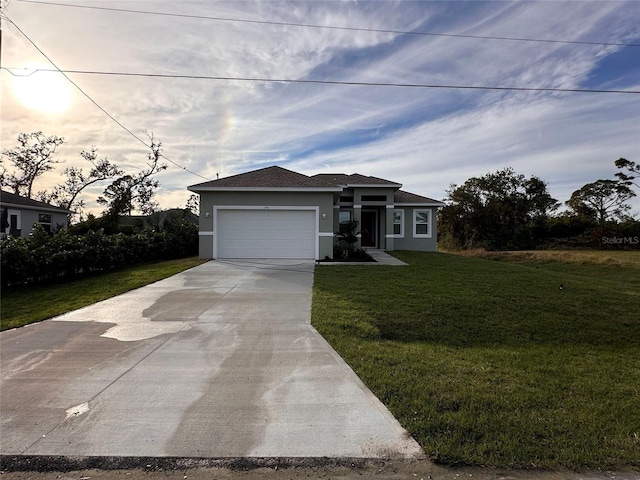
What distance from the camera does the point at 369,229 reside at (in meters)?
22.5

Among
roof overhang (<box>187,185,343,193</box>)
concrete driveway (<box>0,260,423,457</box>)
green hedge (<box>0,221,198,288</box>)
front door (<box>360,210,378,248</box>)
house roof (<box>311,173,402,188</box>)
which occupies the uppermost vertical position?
house roof (<box>311,173,402,188</box>)

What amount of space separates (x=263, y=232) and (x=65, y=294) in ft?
24.3

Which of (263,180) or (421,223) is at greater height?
(263,180)

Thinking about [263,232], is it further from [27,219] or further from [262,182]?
[27,219]

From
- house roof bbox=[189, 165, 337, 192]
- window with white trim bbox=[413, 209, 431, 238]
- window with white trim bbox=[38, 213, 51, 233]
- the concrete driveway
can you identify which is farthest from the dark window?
window with white trim bbox=[38, 213, 51, 233]

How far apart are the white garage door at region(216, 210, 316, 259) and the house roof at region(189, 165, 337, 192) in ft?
3.38

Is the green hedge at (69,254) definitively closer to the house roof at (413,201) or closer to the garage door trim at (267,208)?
the garage door trim at (267,208)

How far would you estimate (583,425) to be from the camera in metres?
3.25

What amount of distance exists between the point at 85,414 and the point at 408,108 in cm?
1278

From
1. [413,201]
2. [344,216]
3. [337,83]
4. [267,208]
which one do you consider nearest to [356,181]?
[344,216]

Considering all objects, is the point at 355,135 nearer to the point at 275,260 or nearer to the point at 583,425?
the point at 275,260

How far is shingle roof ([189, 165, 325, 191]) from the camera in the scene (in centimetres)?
1521

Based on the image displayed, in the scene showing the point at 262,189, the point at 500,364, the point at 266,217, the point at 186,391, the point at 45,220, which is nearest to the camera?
the point at 186,391

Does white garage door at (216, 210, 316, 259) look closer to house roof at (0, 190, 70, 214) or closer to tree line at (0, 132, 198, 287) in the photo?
tree line at (0, 132, 198, 287)
